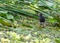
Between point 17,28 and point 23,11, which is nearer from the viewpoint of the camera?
point 17,28

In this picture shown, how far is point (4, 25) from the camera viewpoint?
3.81 meters

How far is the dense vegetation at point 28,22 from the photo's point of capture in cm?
352

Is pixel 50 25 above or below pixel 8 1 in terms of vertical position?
below

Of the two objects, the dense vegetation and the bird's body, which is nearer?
the dense vegetation

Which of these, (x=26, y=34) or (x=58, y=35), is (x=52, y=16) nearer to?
(x=58, y=35)

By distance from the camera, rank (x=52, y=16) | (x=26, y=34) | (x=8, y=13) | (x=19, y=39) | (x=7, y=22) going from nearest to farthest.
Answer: (x=19, y=39), (x=26, y=34), (x=7, y=22), (x=8, y=13), (x=52, y=16)

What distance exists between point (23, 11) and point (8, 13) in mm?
315

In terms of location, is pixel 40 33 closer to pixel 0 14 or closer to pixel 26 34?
pixel 26 34

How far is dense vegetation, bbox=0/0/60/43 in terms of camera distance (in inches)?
138

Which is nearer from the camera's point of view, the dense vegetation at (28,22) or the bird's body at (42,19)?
the dense vegetation at (28,22)

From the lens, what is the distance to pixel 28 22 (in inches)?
166

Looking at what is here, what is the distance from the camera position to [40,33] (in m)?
3.81

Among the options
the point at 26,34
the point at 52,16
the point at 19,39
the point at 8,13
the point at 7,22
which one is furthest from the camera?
the point at 52,16

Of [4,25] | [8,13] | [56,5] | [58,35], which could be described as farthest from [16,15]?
[56,5]
